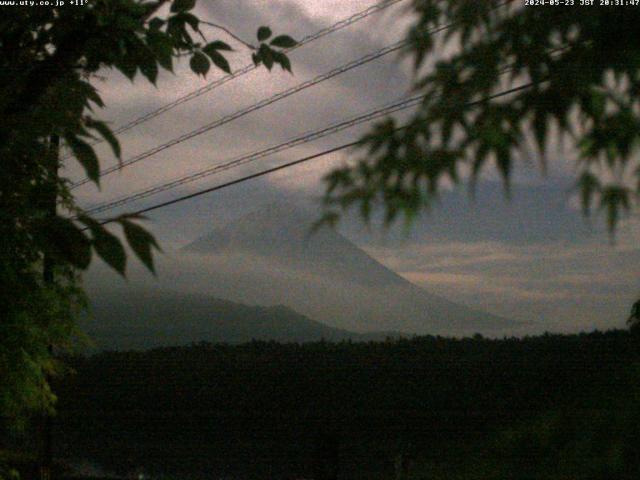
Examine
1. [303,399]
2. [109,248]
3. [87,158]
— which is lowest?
[303,399]

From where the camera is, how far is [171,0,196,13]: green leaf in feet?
9.52

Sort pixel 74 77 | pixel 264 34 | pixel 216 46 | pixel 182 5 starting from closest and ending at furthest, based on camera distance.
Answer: pixel 74 77 < pixel 182 5 < pixel 216 46 < pixel 264 34

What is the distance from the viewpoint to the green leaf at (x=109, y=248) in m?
1.66

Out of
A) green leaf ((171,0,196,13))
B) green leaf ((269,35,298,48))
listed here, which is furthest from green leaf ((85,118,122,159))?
green leaf ((269,35,298,48))

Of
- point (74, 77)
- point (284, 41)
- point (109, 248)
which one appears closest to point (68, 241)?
point (109, 248)

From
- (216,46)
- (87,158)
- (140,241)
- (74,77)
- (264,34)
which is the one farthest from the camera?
(264,34)

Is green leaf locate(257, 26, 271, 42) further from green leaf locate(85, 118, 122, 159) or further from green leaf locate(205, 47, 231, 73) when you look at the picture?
green leaf locate(85, 118, 122, 159)

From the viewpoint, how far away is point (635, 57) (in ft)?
5.75

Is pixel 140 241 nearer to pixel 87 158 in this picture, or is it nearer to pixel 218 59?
pixel 87 158

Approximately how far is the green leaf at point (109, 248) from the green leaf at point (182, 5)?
1588mm

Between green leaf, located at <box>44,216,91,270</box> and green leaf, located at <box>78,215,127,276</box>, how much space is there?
0.14 ft

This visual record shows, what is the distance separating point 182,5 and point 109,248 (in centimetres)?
163

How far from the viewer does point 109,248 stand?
1.66m

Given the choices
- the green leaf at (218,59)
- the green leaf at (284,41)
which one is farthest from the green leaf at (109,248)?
the green leaf at (284,41)
